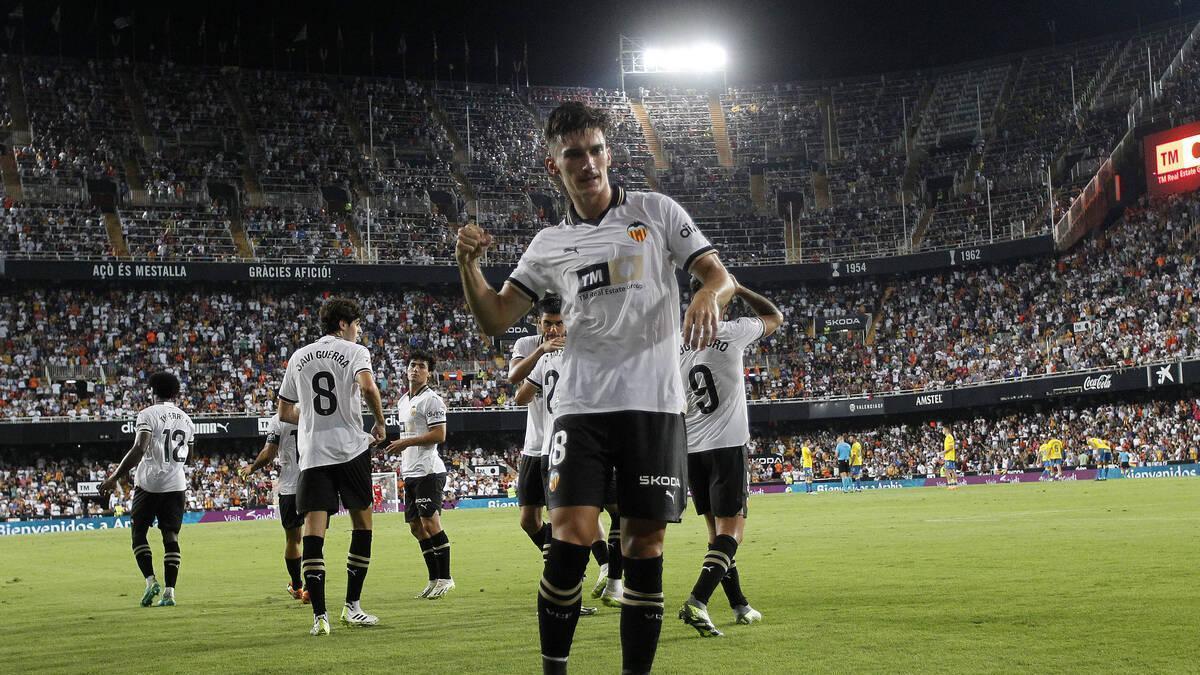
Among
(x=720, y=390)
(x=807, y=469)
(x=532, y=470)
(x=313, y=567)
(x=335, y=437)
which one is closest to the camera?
(x=720, y=390)

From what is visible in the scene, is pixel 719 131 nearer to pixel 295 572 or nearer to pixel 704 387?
pixel 295 572

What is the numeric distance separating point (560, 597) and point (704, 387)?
427 cm

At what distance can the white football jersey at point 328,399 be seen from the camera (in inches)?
383

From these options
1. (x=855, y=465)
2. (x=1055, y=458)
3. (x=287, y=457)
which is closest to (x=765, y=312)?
(x=287, y=457)

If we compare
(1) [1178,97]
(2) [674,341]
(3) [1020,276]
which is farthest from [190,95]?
(2) [674,341]

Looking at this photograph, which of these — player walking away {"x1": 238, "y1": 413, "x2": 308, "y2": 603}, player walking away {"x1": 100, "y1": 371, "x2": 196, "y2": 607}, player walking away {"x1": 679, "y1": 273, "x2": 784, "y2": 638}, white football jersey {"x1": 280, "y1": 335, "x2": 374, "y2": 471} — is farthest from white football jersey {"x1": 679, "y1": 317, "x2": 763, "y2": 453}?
player walking away {"x1": 100, "y1": 371, "x2": 196, "y2": 607}

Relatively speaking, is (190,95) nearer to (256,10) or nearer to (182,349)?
(256,10)

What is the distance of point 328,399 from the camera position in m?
9.87

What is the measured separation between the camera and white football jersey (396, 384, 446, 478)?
41.8ft

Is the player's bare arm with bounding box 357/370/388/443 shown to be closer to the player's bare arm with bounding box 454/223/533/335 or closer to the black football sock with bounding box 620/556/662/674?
the player's bare arm with bounding box 454/223/533/335

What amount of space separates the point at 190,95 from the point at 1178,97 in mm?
46634

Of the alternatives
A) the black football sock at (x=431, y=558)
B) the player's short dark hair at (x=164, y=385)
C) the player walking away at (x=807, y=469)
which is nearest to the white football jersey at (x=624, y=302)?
the black football sock at (x=431, y=558)

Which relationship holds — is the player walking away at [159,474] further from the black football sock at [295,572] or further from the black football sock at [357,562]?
the black football sock at [357,562]

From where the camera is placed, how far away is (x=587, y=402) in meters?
5.35
